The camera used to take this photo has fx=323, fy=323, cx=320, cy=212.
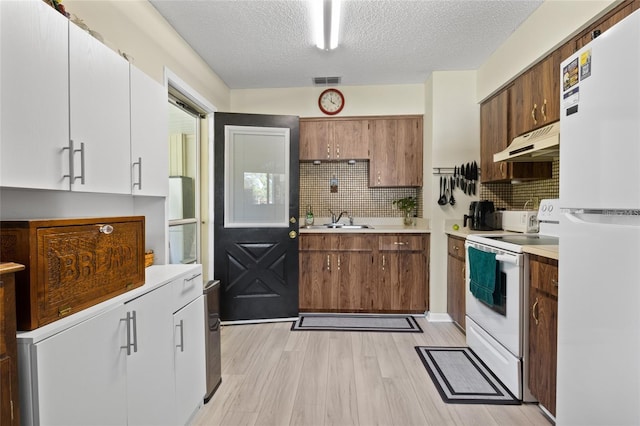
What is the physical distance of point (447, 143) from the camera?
3.48m

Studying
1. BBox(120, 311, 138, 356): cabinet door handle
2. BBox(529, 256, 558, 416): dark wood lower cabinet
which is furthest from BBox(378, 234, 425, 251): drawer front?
BBox(120, 311, 138, 356): cabinet door handle

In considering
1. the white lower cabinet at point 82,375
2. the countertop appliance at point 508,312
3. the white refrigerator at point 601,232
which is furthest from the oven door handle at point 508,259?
the white lower cabinet at point 82,375

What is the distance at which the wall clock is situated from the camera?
3869 millimetres

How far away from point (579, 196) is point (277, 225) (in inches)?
104

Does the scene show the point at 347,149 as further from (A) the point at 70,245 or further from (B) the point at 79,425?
(B) the point at 79,425

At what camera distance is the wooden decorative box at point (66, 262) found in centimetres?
98

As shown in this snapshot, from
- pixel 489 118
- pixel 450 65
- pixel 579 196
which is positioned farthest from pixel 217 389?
pixel 450 65

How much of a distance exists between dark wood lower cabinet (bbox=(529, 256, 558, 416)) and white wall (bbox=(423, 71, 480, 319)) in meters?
1.55

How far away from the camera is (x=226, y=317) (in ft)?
11.1

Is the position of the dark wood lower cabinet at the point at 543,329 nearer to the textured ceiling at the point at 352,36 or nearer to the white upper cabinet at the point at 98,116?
the textured ceiling at the point at 352,36

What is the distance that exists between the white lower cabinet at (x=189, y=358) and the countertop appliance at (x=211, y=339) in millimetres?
87

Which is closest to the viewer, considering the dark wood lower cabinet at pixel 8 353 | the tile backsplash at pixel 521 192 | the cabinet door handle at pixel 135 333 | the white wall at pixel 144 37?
the dark wood lower cabinet at pixel 8 353

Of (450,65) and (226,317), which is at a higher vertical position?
(450,65)

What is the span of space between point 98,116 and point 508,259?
2352mm
